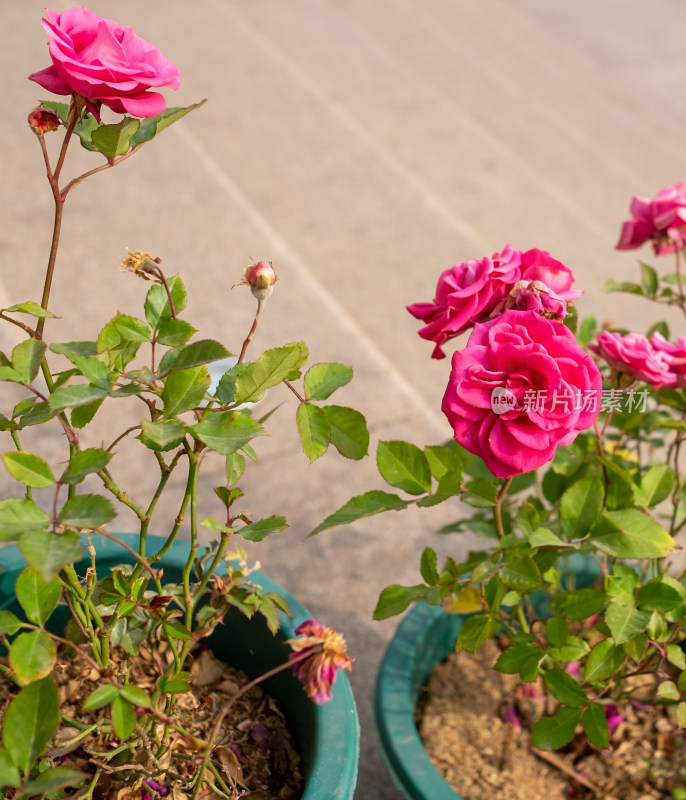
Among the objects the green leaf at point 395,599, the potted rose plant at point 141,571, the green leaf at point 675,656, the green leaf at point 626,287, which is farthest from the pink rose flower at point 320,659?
the green leaf at point 626,287

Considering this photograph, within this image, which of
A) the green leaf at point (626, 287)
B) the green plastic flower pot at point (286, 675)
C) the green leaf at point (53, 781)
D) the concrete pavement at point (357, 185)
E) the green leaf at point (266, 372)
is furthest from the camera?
the concrete pavement at point (357, 185)

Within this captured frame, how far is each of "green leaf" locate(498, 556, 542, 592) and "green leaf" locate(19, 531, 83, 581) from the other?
371 millimetres

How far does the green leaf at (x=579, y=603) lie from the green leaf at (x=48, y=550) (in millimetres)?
473

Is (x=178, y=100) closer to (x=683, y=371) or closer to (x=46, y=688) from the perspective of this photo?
(x=683, y=371)

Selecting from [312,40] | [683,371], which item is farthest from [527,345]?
[312,40]

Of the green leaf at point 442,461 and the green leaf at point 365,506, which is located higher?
the green leaf at point 442,461

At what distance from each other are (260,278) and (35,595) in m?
0.27

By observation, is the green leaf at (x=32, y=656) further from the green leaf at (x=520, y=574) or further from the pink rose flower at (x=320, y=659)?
the green leaf at (x=520, y=574)

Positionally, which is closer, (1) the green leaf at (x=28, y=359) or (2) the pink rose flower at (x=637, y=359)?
(1) the green leaf at (x=28, y=359)

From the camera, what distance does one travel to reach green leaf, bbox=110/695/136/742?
609mm

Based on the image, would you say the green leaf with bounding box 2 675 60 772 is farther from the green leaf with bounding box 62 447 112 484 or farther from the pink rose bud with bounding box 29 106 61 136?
the pink rose bud with bounding box 29 106 61 136

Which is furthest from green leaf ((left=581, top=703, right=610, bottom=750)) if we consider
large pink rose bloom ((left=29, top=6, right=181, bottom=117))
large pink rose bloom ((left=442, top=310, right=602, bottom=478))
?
large pink rose bloom ((left=29, top=6, right=181, bottom=117))

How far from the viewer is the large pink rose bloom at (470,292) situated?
2.33 ft

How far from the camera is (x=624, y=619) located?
81 centimetres
